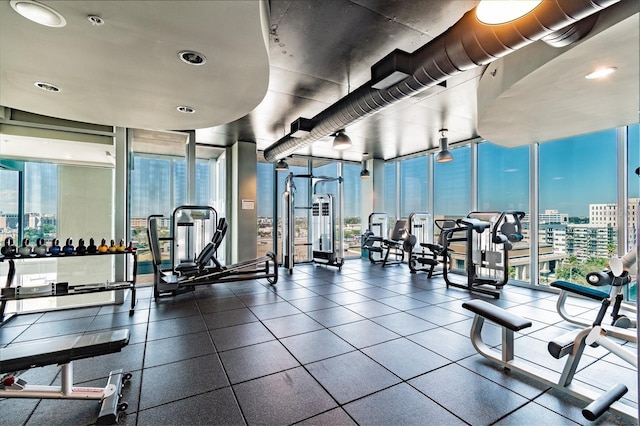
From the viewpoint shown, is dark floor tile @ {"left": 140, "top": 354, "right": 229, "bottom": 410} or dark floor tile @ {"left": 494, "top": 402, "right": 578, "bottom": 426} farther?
dark floor tile @ {"left": 140, "top": 354, "right": 229, "bottom": 410}

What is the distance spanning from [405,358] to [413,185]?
6438 millimetres

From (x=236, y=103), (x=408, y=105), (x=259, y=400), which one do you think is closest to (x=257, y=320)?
(x=259, y=400)

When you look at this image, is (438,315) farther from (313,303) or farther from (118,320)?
Result: (118,320)

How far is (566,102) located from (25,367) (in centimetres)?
529

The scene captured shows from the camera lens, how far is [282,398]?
2242 mm

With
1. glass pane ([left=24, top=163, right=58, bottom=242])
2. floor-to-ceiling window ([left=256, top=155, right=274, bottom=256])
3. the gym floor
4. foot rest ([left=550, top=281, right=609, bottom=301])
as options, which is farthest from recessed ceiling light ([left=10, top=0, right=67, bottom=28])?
floor-to-ceiling window ([left=256, top=155, right=274, bottom=256])

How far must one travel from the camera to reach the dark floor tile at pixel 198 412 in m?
2.00

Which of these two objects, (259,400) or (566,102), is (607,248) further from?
(259,400)

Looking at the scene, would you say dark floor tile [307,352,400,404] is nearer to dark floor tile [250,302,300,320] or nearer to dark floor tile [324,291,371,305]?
dark floor tile [250,302,300,320]

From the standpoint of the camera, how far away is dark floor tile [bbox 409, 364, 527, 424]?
81.7 inches

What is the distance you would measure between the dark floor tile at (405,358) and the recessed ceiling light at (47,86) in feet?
12.5

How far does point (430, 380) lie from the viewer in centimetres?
248

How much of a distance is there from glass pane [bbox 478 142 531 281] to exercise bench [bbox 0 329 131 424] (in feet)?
21.0

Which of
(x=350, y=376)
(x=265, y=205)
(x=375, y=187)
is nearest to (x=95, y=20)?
(x=350, y=376)
